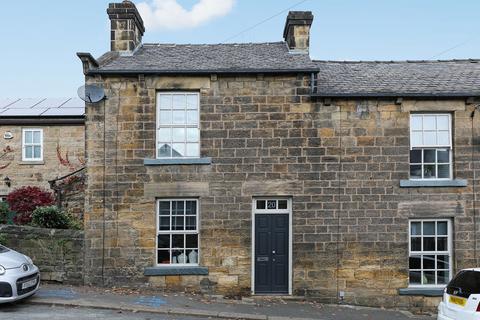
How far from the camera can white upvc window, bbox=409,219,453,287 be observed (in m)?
13.7

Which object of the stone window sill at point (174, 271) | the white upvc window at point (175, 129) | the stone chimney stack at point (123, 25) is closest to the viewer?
the stone window sill at point (174, 271)

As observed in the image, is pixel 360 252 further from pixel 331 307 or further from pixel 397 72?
pixel 397 72

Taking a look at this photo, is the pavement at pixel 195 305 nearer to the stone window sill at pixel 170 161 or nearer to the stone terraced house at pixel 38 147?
the stone window sill at pixel 170 161

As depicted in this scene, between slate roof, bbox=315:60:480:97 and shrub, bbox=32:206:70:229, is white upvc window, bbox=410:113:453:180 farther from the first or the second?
shrub, bbox=32:206:70:229

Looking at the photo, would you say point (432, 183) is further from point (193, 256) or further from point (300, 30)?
point (193, 256)

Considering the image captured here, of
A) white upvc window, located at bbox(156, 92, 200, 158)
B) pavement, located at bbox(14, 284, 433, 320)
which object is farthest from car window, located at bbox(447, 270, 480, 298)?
white upvc window, located at bbox(156, 92, 200, 158)

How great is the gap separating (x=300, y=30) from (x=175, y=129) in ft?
15.3

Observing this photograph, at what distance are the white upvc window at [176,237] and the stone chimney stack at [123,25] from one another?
460 cm

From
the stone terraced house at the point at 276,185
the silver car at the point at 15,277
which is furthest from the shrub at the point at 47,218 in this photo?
the silver car at the point at 15,277

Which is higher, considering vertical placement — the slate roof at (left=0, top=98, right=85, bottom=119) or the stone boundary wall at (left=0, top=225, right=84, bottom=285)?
the slate roof at (left=0, top=98, right=85, bottom=119)

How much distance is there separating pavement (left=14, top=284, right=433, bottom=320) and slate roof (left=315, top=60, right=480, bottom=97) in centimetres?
546

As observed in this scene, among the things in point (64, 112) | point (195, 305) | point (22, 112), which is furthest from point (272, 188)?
point (22, 112)

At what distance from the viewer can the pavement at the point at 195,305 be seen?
11.5 meters

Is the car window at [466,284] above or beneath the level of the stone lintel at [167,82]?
beneath
